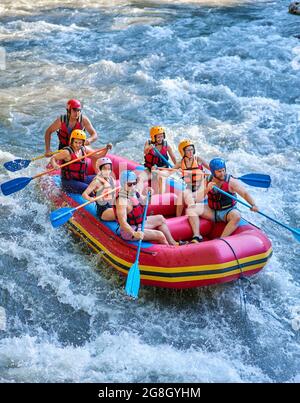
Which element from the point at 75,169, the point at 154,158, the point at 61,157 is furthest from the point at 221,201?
the point at 61,157

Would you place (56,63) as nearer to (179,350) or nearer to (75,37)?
(75,37)

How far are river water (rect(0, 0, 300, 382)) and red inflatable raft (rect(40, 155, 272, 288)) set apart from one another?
0.29m

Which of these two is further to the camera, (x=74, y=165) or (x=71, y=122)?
(x=71, y=122)

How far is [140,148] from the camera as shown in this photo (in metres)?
8.02

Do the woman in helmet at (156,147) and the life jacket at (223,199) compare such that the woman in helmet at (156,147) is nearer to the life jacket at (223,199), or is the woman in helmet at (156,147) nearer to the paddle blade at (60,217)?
the life jacket at (223,199)

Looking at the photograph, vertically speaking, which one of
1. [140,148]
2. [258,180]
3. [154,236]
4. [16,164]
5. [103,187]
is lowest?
[140,148]

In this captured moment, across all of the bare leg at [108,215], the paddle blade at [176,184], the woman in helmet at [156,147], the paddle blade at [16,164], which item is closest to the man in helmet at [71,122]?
the paddle blade at [16,164]

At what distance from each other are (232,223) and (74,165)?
70.9 inches

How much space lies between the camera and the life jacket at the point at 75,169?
606cm

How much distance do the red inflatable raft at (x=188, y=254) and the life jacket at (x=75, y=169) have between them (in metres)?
0.70

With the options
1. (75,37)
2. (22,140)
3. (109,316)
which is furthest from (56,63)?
(109,316)

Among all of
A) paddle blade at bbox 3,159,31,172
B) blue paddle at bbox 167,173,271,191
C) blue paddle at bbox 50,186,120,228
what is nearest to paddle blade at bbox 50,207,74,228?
blue paddle at bbox 50,186,120,228

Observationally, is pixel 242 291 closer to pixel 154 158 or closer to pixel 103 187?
pixel 103 187
